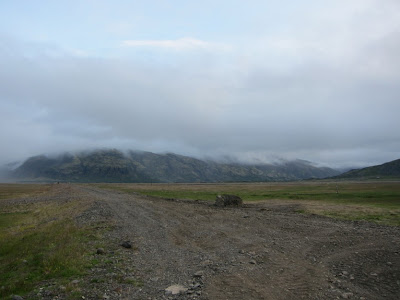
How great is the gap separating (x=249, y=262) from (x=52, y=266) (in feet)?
30.3

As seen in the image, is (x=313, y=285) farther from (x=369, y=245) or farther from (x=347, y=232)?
(x=347, y=232)

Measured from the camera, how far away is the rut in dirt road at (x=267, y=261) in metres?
9.23

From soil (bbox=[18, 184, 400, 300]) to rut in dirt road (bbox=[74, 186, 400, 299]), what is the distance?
0.04m

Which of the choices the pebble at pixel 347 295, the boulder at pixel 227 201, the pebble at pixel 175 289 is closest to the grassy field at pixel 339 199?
the boulder at pixel 227 201

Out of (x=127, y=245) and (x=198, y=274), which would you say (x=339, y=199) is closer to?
(x=127, y=245)

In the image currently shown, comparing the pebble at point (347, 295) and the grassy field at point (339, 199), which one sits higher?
the pebble at point (347, 295)

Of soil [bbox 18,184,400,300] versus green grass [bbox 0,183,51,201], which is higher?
soil [bbox 18,184,400,300]

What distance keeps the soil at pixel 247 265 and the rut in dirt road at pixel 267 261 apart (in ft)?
0.12

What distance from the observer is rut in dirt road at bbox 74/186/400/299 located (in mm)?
9227

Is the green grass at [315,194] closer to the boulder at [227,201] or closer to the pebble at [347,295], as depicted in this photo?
the boulder at [227,201]

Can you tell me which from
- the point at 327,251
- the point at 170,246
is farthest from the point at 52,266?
the point at 327,251

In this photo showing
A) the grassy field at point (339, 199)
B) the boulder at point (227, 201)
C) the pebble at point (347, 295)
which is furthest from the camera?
the boulder at point (227, 201)

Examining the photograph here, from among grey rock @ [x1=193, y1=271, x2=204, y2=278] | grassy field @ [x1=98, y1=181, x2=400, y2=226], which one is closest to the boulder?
grassy field @ [x1=98, y1=181, x2=400, y2=226]

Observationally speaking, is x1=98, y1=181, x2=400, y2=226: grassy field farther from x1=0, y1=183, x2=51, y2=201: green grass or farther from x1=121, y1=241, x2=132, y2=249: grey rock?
x1=0, y1=183, x2=51, y2=201: green grass
